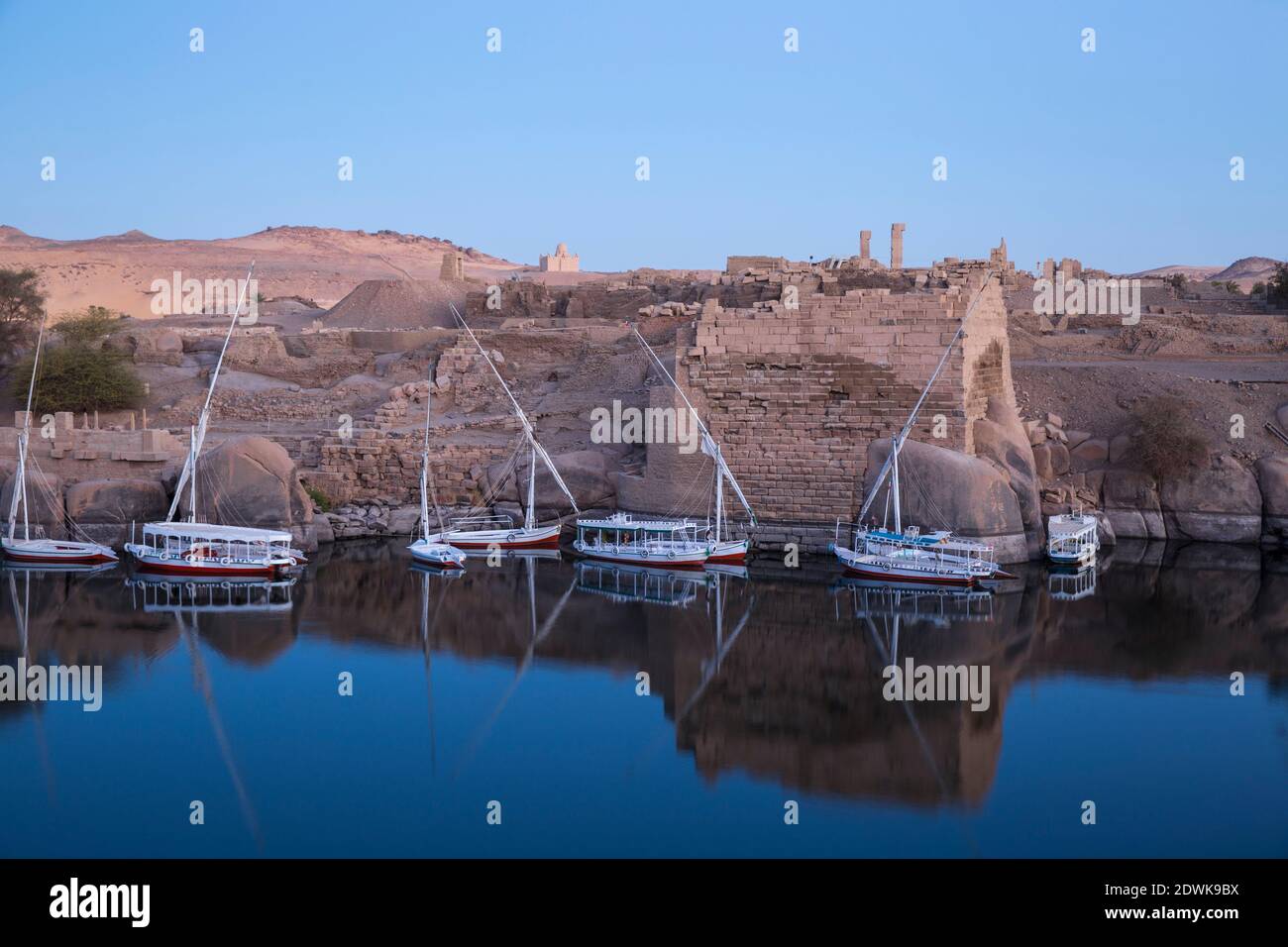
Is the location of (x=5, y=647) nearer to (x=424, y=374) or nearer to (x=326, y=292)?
(x=424, y=374)

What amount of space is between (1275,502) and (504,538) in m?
11.9

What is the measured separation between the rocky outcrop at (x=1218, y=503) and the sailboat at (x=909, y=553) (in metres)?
4.67

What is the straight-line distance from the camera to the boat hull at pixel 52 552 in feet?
62.6

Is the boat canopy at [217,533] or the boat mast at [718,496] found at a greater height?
the boat mast at [718,496]

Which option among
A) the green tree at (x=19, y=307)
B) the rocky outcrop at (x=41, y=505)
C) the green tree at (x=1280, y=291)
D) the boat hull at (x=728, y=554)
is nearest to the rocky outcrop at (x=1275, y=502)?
the boat hull at (x=728, y=554)

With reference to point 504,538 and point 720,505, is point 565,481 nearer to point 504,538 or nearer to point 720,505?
point 504,538

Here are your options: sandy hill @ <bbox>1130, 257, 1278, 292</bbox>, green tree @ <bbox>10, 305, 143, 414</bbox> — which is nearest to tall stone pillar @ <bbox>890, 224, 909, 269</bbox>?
green tree @ <bbox>10, 305, 143, 414</bbox>

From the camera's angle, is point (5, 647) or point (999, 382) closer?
point (5, 647)

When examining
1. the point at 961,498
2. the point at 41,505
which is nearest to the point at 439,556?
the point at 41,505

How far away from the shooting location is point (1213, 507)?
846 inches

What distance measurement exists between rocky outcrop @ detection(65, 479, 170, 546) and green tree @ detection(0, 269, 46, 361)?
12281 mm

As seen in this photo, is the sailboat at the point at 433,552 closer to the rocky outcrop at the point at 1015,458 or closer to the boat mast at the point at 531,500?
the boat mast at the point at 531,500

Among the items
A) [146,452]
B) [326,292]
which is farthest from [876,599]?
[326,292]

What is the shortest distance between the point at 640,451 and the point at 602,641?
8.43 meters
